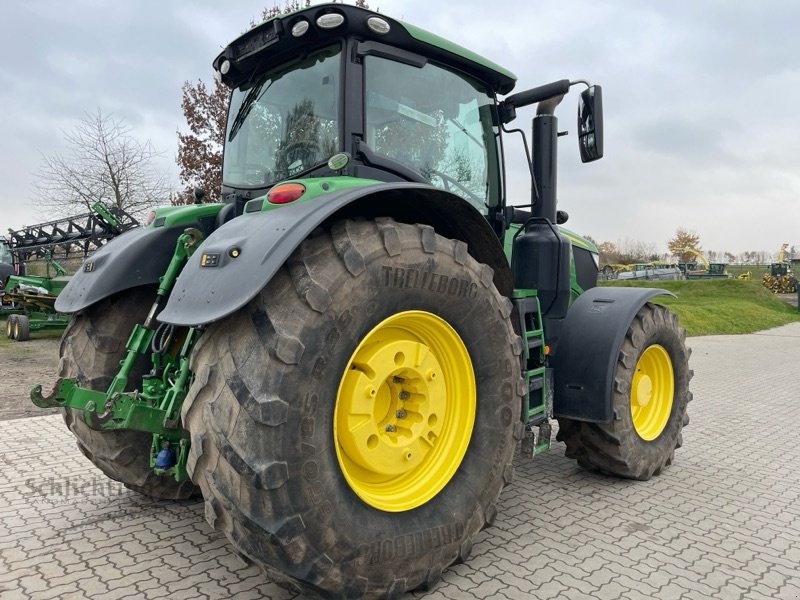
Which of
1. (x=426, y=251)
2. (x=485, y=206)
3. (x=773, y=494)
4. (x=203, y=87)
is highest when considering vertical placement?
(x=203, y=87)

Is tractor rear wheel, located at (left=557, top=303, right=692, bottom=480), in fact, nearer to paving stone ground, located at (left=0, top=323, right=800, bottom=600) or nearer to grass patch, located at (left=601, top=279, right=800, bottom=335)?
paving stone ground, located at (left=0, top=323, right=800, bottom=600)

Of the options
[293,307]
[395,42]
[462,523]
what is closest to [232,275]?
[293,307]

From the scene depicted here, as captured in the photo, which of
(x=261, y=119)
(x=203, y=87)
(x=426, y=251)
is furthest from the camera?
(x=203, y=87)

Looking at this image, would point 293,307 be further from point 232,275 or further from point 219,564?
point 219,564

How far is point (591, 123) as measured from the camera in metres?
3.67

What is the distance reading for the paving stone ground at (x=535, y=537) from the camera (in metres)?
2.58

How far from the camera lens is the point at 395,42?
9.98ft

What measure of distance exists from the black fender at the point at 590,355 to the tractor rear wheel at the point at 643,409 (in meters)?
0.15

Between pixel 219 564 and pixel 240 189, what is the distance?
81.5 inches

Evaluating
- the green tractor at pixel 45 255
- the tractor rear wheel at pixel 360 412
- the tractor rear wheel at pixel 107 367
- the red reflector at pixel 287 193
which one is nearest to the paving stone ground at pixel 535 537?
the tractor rear wheel at pixel 107 367

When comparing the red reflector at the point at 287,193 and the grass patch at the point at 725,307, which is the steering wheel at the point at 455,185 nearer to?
the red reflector at the point at 287,193

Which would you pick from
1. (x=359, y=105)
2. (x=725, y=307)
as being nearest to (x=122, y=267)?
(x=359, y=105)

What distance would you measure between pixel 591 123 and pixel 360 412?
248 centimetres

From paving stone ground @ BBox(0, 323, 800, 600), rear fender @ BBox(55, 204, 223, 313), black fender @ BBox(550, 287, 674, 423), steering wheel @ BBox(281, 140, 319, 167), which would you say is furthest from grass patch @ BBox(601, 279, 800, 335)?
rear fender @ BBox(55, 204, 223, 313)
